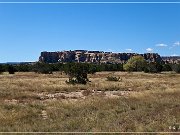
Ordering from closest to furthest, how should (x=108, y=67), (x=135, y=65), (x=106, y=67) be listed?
(x=135, y=65) < (x=106, y=67) < (x=108, y=67)

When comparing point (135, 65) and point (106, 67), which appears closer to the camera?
point (135, 65)

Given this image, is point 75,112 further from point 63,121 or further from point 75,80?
point 75,80

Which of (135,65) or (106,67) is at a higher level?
(135,65)

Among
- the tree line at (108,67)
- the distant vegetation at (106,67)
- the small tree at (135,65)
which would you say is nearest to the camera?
the distant vegetation at (106,67)

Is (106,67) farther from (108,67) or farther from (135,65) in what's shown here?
(135,65)

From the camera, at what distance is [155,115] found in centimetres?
1569

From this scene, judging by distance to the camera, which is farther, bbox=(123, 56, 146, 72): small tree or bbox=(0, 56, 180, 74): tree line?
bbox=(123, 56, 146, 72): small tree

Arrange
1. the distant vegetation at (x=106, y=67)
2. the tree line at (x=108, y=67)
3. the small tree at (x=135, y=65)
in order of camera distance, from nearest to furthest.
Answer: the distant vegetation at (x=106, y=67) < the tree line at (x=108, y=67) < the small tree at (x=135, y=65)

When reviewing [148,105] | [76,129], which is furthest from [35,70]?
[76,129]

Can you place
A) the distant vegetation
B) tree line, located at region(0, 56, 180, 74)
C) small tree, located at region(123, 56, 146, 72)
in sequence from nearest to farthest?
the distant vegetation
tree line, located at region(0, 56, 180, 74)
small tree, located at region(123, 56, 146, 72)

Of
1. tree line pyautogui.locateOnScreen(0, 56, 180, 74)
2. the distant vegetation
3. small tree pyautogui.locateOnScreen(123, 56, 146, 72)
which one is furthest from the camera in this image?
small tree pyautogui.locateOnScreen(123, 56, 146, 72)

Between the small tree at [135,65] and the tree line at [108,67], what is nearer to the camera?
the tree line at [108,67]

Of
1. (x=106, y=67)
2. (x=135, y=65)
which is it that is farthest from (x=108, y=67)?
(x=135, y=65)

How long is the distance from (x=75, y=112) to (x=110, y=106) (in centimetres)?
255
